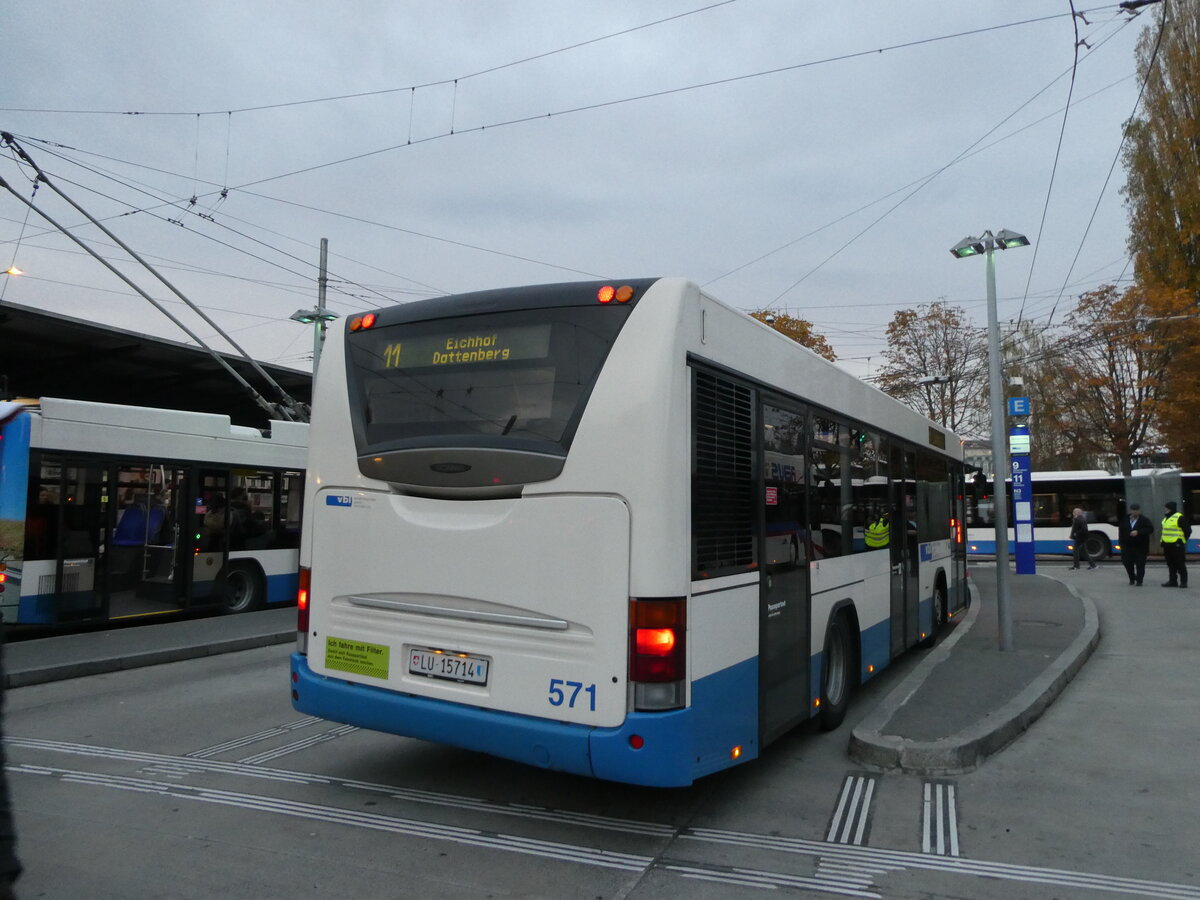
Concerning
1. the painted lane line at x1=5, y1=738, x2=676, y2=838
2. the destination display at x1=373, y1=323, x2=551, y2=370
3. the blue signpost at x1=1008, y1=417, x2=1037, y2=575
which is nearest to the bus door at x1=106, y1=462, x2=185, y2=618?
the painted lane line at x1=5, y1=738, x2=676, y2=838

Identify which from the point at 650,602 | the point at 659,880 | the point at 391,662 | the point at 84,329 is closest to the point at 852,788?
the point at 659,880

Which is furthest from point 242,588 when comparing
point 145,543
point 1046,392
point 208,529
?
point 1046,392

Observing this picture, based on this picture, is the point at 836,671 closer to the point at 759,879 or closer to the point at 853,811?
the point at 853,811

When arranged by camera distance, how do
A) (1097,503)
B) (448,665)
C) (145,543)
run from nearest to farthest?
(448,665), (145,543), (1097,503)

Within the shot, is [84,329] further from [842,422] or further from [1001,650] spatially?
[1001,650]

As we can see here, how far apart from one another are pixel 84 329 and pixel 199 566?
7.74 m

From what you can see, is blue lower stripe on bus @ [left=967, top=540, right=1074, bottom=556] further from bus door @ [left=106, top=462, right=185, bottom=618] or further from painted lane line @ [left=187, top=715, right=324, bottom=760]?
painted lane line @ [left=187, top=715, right=324, bottom=760]

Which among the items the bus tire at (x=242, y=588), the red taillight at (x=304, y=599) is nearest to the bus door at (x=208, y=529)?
the bus tire at (x=242, y=588)

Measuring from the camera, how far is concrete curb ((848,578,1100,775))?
5961 millimetres

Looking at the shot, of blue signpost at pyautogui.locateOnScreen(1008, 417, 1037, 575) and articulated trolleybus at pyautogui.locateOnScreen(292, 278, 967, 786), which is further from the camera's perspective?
blue signpost at pyautogui.locateOnScreen(1008, 417, 1037, 575)

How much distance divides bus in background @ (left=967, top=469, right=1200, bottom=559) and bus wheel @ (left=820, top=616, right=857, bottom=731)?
23.4 metres

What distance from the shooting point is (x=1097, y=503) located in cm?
2983

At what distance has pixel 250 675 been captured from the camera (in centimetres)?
932

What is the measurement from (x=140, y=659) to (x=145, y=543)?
2.71 metres
